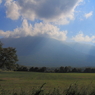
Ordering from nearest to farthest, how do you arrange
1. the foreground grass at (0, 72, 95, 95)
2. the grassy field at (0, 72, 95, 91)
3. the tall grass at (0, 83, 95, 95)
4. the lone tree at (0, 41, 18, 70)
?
1. the tall grass at (0, 83, 95, 95)
2. the foreground grass at (0, 72, 95, 95)
3. the grassy field at (0, 72, 95, 91)
4. the lone tree at (0, 41, 18, 70)

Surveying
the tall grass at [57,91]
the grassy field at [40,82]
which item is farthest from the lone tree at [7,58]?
the tall grass at [57,91]

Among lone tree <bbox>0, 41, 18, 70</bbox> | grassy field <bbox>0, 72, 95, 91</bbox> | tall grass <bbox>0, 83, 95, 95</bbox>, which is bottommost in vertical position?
grassy field <bbox>0, 72, 95, 91</bbox>

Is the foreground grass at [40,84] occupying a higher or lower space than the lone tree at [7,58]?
lower

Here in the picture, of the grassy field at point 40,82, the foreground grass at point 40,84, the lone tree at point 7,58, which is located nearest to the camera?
the foreground grass at point 40,84

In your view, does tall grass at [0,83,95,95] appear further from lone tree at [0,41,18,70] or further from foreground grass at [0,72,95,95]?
lone tree at [0,41,18,70]

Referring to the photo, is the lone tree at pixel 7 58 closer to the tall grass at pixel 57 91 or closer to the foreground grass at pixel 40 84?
the foreground grass at pixel 40 84

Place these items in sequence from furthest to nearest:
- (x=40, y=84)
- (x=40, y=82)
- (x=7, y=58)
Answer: (x=7, y=58), (x=40, y=82), (x=40, y=84)

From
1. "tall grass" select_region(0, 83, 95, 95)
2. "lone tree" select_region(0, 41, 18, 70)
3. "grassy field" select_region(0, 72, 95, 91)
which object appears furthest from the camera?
"lone tree" select_region(0, 41, 18, 70)

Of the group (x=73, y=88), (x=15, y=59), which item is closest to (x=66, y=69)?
(x=15, y=59)

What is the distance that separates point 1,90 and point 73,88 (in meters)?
3.53

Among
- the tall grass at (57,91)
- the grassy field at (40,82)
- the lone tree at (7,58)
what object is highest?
the lone tree at (7,58)

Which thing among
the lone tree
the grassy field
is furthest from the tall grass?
the lone tree

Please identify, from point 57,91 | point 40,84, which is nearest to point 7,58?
point 40,84

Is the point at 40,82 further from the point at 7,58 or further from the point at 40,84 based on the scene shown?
the point at 7,58
